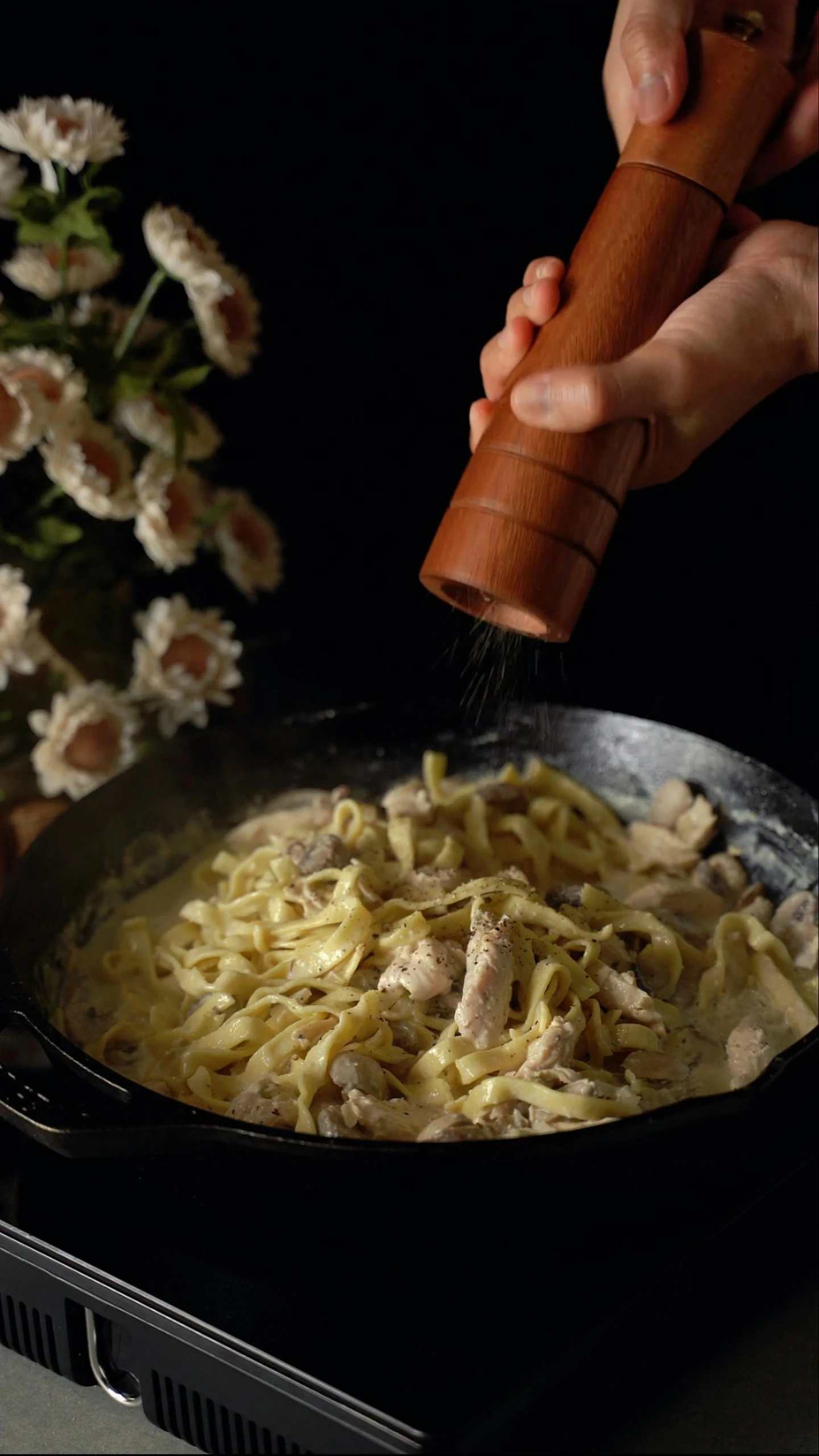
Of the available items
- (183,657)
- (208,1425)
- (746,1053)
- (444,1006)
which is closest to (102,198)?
(183,657)

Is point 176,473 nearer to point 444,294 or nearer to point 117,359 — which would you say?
point 117,359

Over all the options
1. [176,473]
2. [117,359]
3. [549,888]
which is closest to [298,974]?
[549,888]

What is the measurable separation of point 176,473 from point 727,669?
45.9 inches

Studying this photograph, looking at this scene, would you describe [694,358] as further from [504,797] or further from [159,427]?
[159,427]

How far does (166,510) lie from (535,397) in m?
0.83

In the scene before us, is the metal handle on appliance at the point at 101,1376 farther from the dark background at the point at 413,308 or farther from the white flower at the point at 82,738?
the dark background at the point at 413,308

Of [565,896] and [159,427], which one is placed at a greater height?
[159,427]

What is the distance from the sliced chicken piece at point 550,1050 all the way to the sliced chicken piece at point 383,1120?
0.12 m

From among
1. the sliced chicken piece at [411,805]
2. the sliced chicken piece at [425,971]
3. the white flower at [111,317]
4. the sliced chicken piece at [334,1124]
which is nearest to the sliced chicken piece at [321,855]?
the sliced chicken piece at [411,805]

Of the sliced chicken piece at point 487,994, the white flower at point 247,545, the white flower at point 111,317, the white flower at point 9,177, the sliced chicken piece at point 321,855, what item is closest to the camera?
the sliced chicken piece at point 487,994

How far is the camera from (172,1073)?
168cm

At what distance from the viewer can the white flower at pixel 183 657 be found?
2.31 metres

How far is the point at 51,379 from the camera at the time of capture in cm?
213

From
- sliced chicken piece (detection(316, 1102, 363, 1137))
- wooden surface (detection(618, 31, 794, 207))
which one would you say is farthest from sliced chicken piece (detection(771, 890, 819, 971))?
wooden surface (detection(618, 31, 794, 207))
